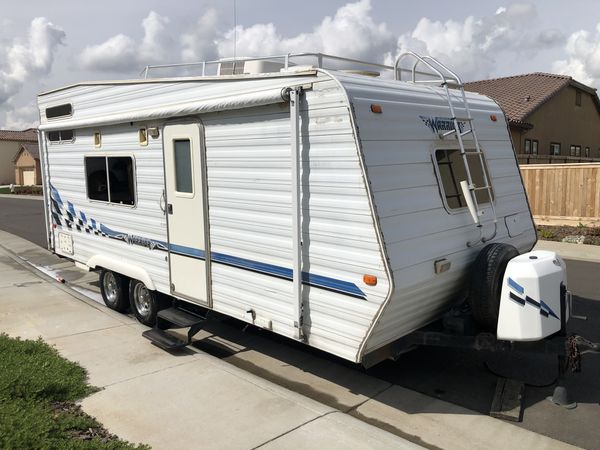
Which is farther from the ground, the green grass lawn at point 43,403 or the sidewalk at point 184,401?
the green grass lawn at point 43,403

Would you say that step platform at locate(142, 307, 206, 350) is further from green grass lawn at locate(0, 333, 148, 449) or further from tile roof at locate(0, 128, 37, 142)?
tile roof at locate(0, 128, 37, 142)

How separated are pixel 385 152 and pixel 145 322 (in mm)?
4139

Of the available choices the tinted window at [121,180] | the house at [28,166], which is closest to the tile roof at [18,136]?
the house at [28,166]

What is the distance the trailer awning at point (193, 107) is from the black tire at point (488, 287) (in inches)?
84.0

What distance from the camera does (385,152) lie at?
13.5 feet

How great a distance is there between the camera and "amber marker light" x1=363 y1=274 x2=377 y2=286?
12.8ft

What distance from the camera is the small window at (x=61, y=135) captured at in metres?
7.41

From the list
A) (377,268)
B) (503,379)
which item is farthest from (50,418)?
(503,379)

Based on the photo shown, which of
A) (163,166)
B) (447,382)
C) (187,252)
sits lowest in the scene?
(447,382)

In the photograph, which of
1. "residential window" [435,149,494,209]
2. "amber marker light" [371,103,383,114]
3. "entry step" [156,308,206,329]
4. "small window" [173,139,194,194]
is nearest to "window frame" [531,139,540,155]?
"residential window" [435,149,494,209]

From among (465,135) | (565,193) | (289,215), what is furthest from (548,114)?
(289,215)

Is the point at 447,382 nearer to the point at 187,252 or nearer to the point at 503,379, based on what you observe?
the point at 503,379

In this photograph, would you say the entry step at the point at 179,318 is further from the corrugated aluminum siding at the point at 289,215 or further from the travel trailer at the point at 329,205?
the corrugated aluminum siding at the point at 289,215

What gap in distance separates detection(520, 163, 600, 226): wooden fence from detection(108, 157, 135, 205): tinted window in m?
12.4
